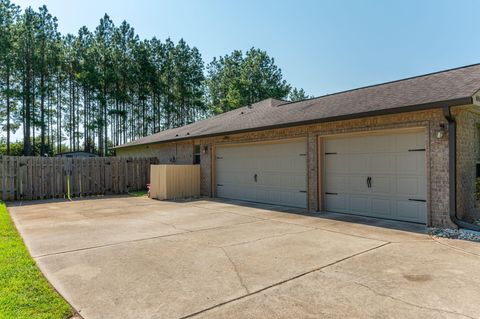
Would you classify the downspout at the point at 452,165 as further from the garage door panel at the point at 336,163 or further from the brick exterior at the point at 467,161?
the garage door panel at the point at 336,163

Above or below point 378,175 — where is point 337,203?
below

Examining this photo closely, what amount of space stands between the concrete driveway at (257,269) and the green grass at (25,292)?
0.14m

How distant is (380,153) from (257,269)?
527 cm

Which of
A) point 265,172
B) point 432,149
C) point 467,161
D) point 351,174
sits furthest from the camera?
point 265,172

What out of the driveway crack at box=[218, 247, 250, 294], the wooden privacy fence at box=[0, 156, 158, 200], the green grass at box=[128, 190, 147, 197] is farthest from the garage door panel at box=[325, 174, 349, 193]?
the wooden privacy fence at box=[0, 156, 158, 200]

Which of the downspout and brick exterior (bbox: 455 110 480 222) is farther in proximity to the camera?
brick exterior (bbox: 455 110 480 222)

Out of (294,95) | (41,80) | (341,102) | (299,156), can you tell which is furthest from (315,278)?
(294,95)

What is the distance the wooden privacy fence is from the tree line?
17954mm

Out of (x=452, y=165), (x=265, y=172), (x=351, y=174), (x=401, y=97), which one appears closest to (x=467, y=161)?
(x=452, y=165)

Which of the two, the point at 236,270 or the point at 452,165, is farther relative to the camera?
the point at 452,165

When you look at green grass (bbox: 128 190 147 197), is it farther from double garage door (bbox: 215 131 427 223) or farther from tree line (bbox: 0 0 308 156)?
tree line (bbox: 0 0 308 156)

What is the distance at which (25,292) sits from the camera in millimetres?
3373

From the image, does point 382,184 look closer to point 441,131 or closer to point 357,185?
point 357,185

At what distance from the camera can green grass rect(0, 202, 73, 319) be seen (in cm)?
294
